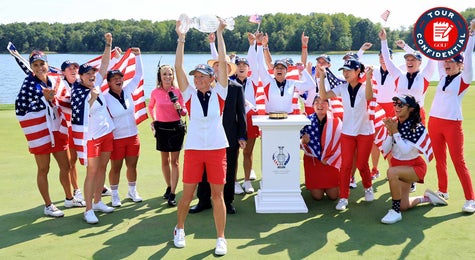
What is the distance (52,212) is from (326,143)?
11.1ft

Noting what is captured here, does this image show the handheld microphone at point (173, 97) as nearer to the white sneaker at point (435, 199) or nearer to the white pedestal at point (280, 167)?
the white pedestal at point (280, 167)

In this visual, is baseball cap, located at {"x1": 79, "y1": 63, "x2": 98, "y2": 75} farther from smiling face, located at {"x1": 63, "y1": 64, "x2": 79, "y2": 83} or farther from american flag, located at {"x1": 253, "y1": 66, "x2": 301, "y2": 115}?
american flag, located at {"x1": 253, "y1": 66, "x2": 301, "y2": 115}

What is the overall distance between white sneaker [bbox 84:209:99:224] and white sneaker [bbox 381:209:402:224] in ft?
10.3

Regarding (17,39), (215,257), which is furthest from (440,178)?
(17,39)

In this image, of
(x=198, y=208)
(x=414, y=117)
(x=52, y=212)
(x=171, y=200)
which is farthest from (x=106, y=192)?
(x=414, y=117)

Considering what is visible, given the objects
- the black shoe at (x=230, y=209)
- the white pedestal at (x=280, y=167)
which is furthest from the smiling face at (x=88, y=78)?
the black shoe at (x=230, y=209)

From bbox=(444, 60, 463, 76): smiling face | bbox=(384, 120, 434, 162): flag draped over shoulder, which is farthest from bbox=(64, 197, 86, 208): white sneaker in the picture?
bbox=(444, 60, 463, 76): smiling face

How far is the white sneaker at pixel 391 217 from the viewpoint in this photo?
17.2ft

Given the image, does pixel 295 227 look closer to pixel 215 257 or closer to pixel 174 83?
pixel 215 257

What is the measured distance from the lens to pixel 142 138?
33.7 feet

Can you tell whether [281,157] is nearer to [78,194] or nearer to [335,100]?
[335,100]

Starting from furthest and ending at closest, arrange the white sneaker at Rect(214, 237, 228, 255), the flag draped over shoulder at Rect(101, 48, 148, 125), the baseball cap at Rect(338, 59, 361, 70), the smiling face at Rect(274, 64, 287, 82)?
the flag draped over shoulder at Rect(101, 48, 148, 125) < the smiling face at Rect(274, 64, 287, 82) < the baseball cap at Rect(338, 59, 361, 70) < the white sneaker at Rect(214, 237, 228, 255)

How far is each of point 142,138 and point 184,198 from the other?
5.81 metres

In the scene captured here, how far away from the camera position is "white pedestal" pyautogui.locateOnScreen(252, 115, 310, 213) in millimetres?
5754
